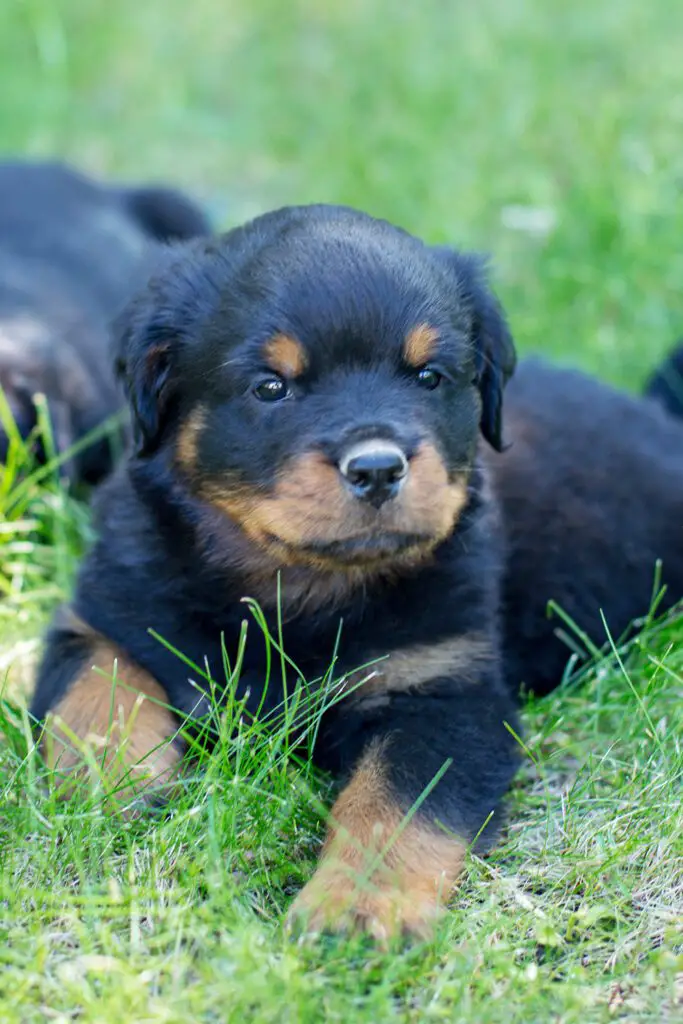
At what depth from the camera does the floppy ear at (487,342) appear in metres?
3.06

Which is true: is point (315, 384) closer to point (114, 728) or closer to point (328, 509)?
point (328, 509)

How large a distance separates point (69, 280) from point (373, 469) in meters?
2.98

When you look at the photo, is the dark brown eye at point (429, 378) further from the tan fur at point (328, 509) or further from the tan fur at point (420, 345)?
the tan fur at point (328, 509)

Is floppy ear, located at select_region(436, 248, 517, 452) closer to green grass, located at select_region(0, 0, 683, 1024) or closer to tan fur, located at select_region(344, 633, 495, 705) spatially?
tan fur, located at select_region(344, 633, 495, 705)

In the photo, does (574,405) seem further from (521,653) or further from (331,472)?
(331,472)

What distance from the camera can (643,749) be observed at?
2.91 meters

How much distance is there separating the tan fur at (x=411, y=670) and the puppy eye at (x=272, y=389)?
62cm

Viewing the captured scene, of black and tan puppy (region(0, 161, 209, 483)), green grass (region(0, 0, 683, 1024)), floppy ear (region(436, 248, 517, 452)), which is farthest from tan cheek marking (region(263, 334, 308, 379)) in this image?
black and tan puppy (region(0, 161, 209, 483))

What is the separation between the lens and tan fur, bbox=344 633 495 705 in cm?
285

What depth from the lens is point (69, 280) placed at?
5105mm

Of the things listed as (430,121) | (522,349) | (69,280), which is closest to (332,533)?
(522,349)

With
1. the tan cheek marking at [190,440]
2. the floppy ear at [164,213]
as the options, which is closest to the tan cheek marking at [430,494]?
the tan cheek marking at [190,440]

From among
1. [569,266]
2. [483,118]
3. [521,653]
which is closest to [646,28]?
[483,118]

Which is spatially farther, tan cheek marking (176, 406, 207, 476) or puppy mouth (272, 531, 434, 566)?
tan cheek marking (176, 406, 207, 476)
